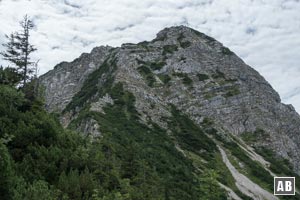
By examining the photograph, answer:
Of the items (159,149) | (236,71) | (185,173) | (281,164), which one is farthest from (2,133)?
(236,71)

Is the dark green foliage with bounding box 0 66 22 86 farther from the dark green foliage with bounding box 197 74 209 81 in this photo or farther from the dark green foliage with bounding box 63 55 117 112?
the dark green foliage with bounding box 197 74 209 81

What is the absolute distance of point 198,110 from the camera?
163000 mm

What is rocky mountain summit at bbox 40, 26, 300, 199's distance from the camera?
117250 millimetres

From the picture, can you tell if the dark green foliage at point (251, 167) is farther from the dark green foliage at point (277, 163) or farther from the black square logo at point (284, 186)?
the black square logo at point (284, 186)

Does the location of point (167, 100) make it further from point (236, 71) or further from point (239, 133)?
point (236, 71)

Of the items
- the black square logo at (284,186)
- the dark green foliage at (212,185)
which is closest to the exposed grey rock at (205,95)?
the dark green foliage at (212,185)

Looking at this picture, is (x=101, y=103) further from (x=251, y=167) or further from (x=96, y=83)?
(x=251, y=167)

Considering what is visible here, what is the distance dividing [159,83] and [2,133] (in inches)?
5427

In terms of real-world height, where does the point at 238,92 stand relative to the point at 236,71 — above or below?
below

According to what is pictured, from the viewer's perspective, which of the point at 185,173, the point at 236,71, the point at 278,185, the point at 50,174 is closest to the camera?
the point at 278,185

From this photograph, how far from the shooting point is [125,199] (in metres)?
39.2

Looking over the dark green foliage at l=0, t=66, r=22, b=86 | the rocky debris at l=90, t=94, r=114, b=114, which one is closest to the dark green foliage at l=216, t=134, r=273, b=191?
the rocky debris at l=90, t=94, r=114, b=114

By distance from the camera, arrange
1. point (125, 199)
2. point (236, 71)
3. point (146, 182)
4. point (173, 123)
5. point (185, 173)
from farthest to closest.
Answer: point (236, 71) < point (173, 123) < point (185, 173) < point (146, 182) < point (125, 199)

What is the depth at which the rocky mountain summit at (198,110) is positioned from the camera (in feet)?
385
